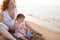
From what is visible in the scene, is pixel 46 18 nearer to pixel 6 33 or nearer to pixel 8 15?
pixel 8 15

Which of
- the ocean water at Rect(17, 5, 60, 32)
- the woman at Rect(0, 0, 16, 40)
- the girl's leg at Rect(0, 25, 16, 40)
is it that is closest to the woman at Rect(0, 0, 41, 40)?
the woman at Rect(0, 0, 16, 40)

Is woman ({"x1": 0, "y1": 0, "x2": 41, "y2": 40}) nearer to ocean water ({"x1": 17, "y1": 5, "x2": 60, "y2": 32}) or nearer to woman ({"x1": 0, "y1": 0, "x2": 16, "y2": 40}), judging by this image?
woman ({"x1": 0, "y1": 0, "x2": 16, "y2": 40})

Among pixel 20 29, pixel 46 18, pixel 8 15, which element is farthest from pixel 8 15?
pixel 46 18

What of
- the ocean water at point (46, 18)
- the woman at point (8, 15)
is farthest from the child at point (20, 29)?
the ocean water at point (46, 18)

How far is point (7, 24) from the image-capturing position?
2816mm

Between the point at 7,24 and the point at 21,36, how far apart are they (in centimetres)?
27

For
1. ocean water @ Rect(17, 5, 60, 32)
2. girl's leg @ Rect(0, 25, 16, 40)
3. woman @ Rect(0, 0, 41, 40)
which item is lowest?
ocean water @ Rect(17, 5, 60, 32)

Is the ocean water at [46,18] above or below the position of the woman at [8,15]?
below

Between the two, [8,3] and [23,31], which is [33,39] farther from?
[8,3]

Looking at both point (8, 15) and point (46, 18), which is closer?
point (8, 15)

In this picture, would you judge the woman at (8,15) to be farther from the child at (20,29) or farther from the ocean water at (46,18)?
the ocean water at (46,18)

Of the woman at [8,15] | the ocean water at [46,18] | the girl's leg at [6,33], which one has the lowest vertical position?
the ocean water at [46,18]

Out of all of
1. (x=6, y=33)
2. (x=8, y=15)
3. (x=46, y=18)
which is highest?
(x=8, y=15)

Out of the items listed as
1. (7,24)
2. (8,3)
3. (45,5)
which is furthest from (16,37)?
(45,5)
